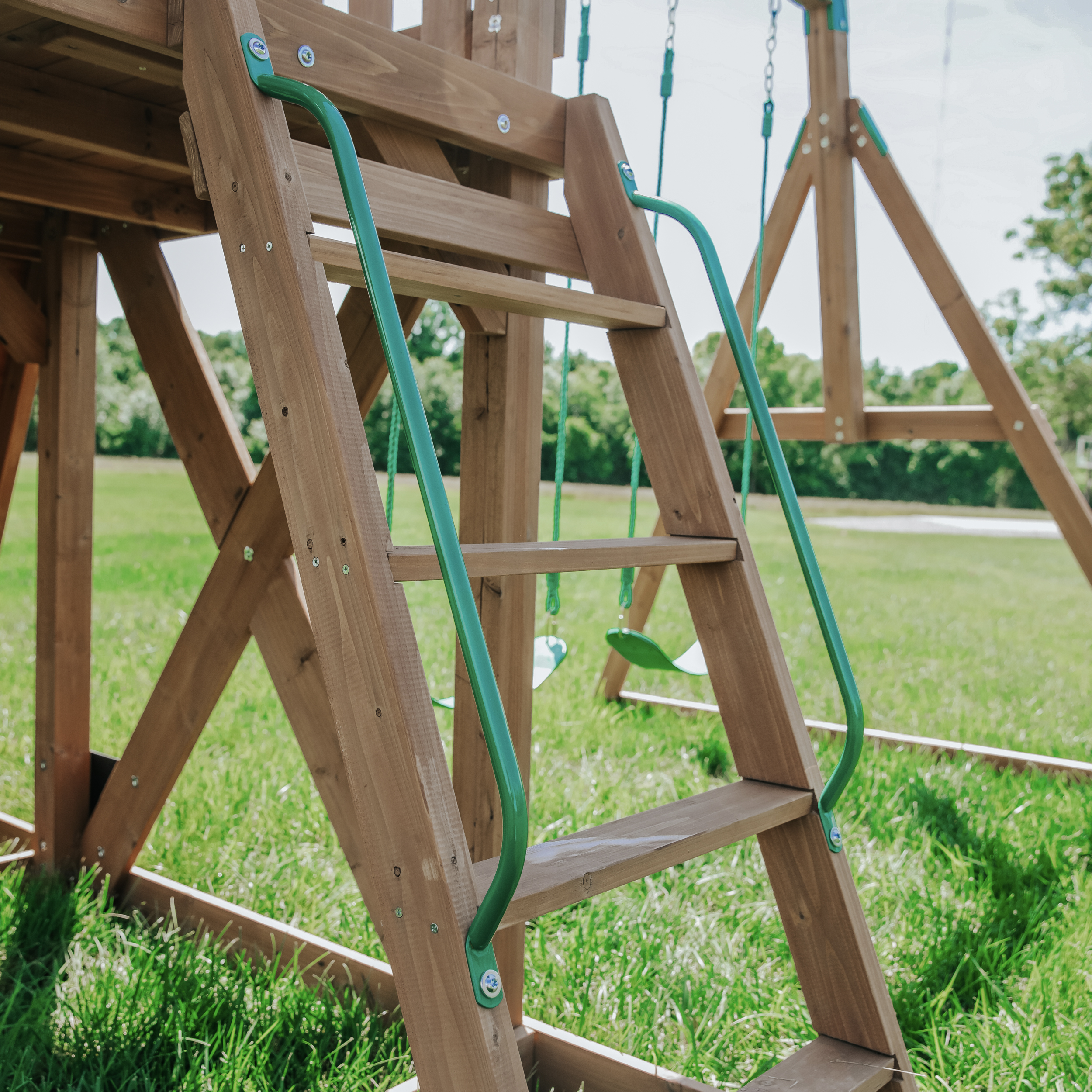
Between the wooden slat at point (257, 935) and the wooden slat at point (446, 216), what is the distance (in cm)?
139

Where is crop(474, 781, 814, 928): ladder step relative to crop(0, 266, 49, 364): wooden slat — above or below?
below

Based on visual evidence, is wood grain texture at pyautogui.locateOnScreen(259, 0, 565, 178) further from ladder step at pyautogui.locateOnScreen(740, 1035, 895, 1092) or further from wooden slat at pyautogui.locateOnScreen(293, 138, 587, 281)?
ladder step at pyautogui.locateOnScreen(740, 1035, 895, 1092)

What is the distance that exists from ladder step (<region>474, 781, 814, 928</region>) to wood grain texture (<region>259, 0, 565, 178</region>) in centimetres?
108

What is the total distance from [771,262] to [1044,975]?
230 centimetres

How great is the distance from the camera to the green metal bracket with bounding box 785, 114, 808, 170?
10.4 feet

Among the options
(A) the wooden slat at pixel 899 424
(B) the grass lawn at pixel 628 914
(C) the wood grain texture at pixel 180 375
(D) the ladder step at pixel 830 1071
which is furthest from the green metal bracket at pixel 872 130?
(D) the ladder step at pixel 830 1071

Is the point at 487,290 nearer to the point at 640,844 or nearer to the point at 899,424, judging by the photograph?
the point at 640,844

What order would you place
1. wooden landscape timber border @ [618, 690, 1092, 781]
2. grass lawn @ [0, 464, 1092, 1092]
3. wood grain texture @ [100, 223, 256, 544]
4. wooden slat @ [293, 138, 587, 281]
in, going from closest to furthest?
wooden slat @ [293, 138, 587, 281] < grass lawn @ [0, 464, 1092, 1092] < wood grain texture @ [100, 223, 256, 544] < wooden landscape timber border @ [618, 690, 1092, 781]

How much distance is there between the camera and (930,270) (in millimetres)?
3094

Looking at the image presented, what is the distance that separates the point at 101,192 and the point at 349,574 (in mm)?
1700

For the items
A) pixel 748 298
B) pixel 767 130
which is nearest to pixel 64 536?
pixel 767 130

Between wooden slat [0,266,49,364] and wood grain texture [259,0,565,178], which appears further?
wooden slat [0,266,49,364]

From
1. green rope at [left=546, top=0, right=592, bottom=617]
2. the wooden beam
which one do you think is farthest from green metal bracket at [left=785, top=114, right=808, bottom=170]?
green rope at [left=546, top=0, right=592, bottom=617]

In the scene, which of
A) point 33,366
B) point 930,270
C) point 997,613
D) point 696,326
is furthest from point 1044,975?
point 696,326
